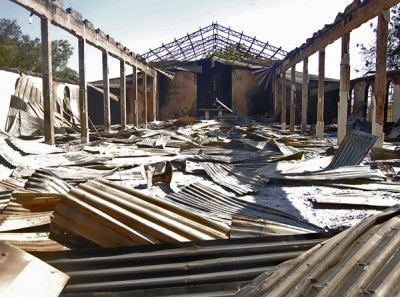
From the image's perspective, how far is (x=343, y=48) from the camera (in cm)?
1089

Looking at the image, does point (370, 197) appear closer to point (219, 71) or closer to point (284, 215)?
point (284, 215)

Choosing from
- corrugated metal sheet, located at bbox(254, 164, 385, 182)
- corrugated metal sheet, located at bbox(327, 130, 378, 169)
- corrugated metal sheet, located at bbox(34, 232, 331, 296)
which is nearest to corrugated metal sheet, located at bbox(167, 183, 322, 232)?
corrugated metal sheet, located at bbox(34, 232, 331, 296)

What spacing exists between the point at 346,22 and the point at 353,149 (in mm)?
6125

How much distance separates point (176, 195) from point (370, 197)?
7.98 ft

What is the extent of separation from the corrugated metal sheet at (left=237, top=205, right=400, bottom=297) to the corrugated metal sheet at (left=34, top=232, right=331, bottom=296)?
17cm

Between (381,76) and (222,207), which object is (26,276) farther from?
(381,76)

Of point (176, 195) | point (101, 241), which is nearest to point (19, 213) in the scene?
point (101, 241)

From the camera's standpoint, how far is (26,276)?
73.5 inches

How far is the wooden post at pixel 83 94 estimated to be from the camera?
35.8 ft

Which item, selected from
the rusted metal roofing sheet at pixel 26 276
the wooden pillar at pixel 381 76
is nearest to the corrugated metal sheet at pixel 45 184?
the rusted metal roofing sheet at pixel 26 276

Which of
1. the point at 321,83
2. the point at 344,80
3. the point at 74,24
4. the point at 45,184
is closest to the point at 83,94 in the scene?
the point at 74,24

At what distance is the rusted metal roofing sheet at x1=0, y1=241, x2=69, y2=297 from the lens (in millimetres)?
1784

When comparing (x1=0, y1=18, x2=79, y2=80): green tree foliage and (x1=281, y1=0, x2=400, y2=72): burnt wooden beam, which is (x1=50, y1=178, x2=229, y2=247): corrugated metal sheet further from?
(x1=0, y1=18, x2=79, y2=80): green tree foliage

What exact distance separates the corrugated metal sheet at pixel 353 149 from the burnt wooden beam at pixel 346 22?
3.99 m
